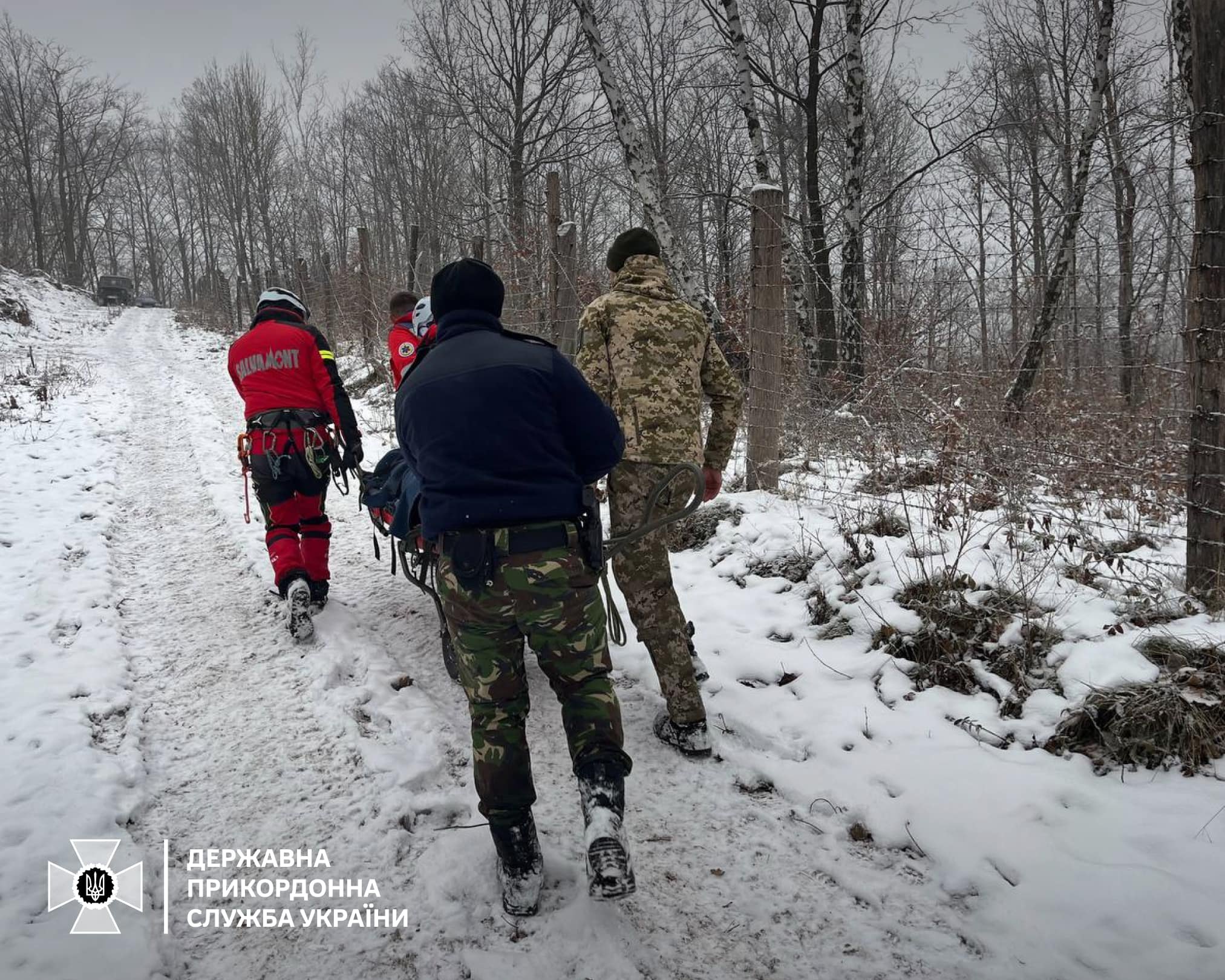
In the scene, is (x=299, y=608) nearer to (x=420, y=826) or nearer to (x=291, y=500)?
(x=291, y=500)

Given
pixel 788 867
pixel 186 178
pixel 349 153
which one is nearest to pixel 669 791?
pixel 788 867

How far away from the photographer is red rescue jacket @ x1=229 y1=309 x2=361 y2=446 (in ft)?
14.7

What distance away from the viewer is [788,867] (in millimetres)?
2473

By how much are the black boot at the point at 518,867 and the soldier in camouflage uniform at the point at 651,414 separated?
3.40ft

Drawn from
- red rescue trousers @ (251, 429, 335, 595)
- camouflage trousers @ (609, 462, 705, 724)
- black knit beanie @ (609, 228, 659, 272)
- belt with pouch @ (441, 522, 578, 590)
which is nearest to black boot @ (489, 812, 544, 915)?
belt with pouch @ (441, 522, 578, 590)

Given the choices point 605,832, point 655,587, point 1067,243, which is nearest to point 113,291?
point 1067,243

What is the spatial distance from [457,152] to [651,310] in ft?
62.9

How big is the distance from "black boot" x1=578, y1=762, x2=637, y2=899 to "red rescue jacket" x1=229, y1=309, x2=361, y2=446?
3075 millimetres

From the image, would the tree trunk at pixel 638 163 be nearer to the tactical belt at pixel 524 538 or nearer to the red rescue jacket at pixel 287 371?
the red rescue jacket at pixel 287 371

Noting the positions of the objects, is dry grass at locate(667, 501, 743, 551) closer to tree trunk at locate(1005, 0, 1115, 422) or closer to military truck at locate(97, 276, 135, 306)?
tree trunk at locate(1005, 0, 1115, 422)

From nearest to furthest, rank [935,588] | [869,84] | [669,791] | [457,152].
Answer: [669,791] < [935,588] < [869,84] < [457,152]

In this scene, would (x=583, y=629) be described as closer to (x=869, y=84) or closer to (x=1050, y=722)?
(x=1050, y=722)

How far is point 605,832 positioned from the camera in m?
2.18

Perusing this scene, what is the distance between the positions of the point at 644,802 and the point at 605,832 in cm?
68
